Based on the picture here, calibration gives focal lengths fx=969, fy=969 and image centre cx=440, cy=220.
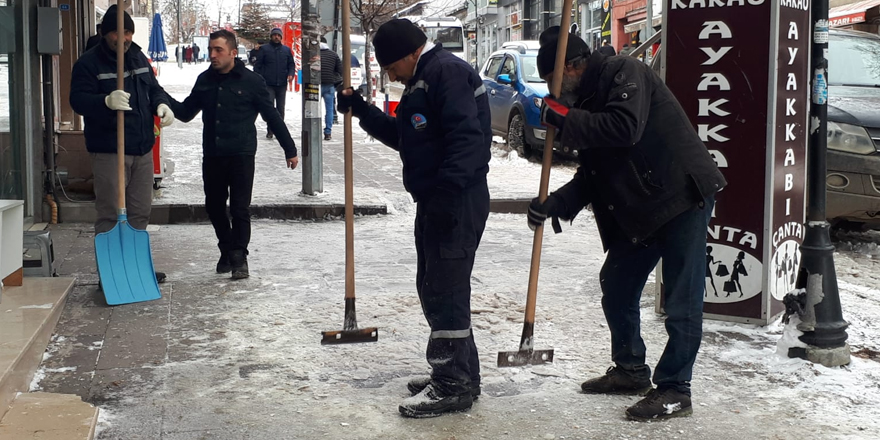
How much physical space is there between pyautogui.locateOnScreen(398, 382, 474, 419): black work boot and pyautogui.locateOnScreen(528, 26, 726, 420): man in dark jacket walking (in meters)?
0.77

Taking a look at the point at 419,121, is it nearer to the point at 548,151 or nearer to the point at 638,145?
the point at 548,151

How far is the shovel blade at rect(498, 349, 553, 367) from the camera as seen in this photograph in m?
4.72

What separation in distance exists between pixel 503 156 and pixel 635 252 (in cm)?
1107

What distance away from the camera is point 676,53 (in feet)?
19.1

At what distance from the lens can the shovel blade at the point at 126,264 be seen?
20.8 ft

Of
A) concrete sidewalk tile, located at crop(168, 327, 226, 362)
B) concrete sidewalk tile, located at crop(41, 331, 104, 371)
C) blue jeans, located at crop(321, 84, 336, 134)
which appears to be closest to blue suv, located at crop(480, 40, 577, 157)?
blue jeans, located at crop(321, 84, 336, 134)

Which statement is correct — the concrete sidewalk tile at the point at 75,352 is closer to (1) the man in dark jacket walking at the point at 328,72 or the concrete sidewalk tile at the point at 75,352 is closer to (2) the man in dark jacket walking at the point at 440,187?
(2) the man in dark jacket walking at the point at 440,187

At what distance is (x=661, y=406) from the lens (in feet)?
14.1

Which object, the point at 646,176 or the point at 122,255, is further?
the point at 122,255

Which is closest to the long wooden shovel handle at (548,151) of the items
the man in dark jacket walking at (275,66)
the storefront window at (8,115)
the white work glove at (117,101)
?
the white work glove at (117,101)

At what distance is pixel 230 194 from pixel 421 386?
3.21 meters

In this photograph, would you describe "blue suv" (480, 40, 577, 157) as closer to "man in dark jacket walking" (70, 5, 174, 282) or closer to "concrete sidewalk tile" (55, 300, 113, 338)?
"man in dark jacket walking" (70, 5, 174, 282)

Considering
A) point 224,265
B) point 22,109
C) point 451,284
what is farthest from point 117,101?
point 22,109

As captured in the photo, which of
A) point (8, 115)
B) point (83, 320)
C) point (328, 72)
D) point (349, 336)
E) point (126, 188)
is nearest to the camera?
point (349, 336)
